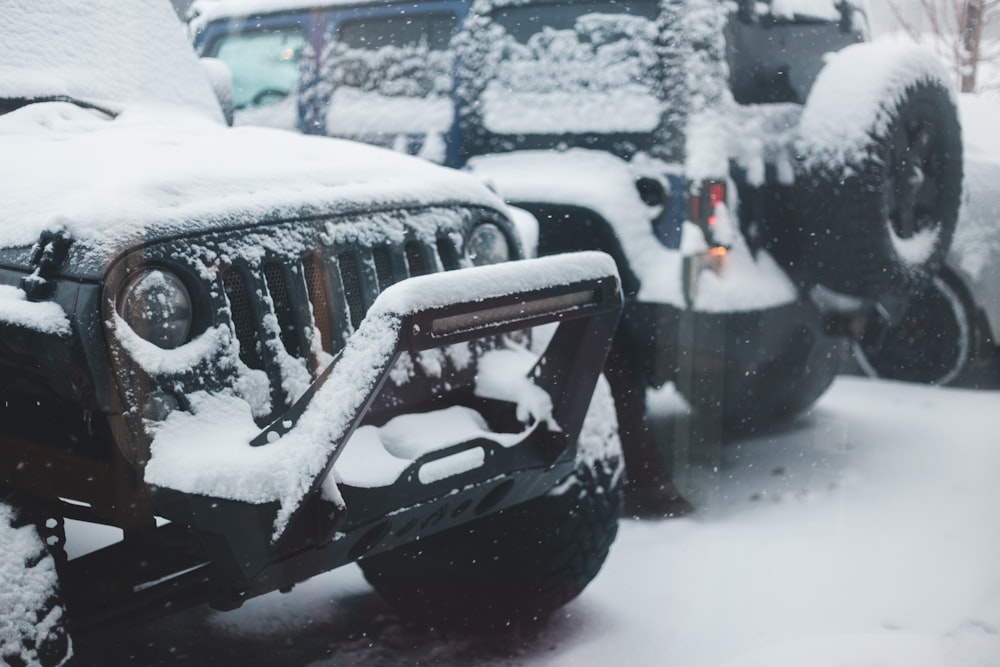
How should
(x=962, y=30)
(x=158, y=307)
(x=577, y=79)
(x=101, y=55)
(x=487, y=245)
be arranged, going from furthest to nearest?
1. (x=962, y=30)
2. (x=577, y=79)
3. (x=101, y=55)
4. (x=487, y=245)
5. (x=158, y=307)

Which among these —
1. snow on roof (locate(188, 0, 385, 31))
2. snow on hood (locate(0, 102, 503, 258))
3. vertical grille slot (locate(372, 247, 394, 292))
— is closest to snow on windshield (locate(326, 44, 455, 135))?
snow on roof (locate(188, 0, 385, 31))

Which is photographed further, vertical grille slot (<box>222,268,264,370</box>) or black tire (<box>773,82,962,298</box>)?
black tire (<box>773,82,962,298</box>)

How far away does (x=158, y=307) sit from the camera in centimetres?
209

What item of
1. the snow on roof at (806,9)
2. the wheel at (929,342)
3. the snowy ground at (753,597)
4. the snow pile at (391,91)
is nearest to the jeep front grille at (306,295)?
the snowy ground at (753,597)

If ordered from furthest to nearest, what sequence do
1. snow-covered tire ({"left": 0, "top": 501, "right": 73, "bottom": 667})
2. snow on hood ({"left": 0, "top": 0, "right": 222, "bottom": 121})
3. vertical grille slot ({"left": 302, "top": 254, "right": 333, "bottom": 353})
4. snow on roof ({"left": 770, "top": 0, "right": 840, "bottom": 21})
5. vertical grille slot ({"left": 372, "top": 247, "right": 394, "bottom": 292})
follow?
snow on roof ({"left": 770, "top": 0, "right": 840, "bottom": 21})
snow on hood ({"left": 0, "top": 0, "right": 222, "bottom": 121})
vertical grille slot ({"left": 372, "top": 247, "right": 394, "bottom": 292})
vertical grille slot ({"left": 302, "top": 254, "right": 333, "bottom": 353})
snow-covered tire ({"left": 0, "top": 501, "right": 73, "bottom": 667})

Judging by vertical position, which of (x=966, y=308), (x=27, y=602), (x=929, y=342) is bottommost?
(x=929, y=342)

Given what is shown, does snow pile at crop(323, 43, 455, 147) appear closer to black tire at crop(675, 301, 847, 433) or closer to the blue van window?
the blue van window

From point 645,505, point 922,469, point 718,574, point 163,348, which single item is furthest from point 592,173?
point 163,348

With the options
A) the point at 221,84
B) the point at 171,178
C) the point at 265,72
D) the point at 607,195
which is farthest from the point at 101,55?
the point at 265,72

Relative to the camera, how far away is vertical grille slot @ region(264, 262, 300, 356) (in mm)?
2334

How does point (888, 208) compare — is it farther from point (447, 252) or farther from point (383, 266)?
point (383, 266)

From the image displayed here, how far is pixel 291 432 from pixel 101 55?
76.6 inches

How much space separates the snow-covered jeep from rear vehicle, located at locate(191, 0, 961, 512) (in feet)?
3.38

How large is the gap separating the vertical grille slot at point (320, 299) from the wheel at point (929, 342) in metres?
3.60
